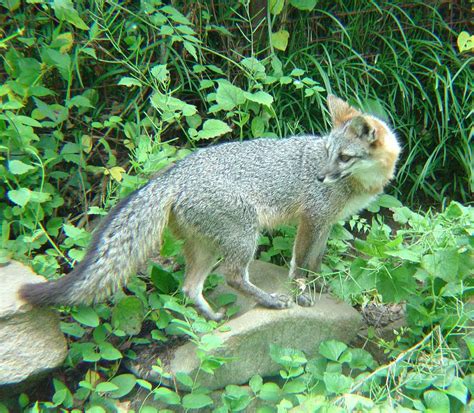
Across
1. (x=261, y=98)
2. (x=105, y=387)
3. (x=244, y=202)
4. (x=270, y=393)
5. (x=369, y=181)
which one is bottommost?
(x=270, y=393)

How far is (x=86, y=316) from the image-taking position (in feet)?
14.1

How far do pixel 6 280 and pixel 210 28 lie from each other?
10.9ft

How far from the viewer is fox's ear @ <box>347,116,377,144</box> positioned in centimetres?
489

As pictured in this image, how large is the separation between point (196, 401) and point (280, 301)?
1.10 meters

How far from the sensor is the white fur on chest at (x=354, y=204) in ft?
17.0

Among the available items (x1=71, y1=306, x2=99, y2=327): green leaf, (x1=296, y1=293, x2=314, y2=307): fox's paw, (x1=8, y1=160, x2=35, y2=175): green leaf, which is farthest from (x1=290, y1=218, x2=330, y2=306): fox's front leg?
(x1=8, y1=160, x2=35, y2=175): green leaf

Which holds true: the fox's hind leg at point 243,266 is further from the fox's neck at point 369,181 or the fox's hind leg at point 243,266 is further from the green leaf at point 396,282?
the fox's neck at point 369,181

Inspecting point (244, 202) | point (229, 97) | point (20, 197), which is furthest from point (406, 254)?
point (20, 197)

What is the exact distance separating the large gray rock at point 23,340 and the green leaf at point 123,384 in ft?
1.34

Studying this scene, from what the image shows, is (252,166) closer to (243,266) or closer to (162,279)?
(243,266)

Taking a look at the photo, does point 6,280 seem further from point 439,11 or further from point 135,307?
point 439,11

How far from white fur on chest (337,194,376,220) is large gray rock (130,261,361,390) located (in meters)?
0.76

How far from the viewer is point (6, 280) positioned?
14.0 feet

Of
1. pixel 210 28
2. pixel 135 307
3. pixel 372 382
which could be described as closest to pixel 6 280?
pixel 135 307
